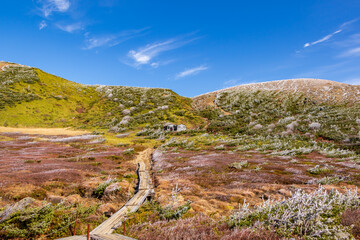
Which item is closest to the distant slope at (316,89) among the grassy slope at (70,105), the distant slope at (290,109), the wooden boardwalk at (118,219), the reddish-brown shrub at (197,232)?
the distant slope at (290,109)

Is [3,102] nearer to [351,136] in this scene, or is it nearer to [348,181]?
[348,181]

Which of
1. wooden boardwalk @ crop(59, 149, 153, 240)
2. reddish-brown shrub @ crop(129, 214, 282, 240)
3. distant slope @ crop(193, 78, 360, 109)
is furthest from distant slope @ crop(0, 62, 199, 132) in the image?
reddish-brown shrub @ crop(129, 214, 282, 240)

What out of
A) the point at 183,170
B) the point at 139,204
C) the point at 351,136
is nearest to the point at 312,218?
the point at 139,204

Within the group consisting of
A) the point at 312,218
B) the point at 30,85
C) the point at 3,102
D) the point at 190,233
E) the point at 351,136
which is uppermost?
the point at 30,85

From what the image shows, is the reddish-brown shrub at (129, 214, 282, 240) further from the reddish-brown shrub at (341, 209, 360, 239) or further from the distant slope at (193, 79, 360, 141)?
the distant slope at (193, 79, 360, 141)

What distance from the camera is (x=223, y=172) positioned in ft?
63.4

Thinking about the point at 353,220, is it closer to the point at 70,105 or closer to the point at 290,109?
the point at 290,109

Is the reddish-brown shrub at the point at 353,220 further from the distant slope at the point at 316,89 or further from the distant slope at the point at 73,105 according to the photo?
the distant slope at the point at 316,89

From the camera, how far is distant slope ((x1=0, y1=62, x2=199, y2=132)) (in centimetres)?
6875

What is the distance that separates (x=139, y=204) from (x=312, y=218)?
9970 millimetres

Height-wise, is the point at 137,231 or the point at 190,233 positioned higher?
the point at 190,233

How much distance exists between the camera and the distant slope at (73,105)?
226ft

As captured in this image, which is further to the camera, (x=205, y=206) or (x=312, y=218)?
(x=205, y=206)

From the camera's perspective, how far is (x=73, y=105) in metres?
86.6
